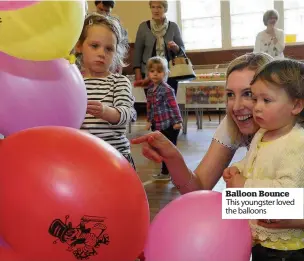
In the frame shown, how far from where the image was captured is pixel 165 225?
3.20 ft

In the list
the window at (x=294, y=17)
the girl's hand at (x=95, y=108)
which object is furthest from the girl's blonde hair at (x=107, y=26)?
the window at (x=294, y=17)

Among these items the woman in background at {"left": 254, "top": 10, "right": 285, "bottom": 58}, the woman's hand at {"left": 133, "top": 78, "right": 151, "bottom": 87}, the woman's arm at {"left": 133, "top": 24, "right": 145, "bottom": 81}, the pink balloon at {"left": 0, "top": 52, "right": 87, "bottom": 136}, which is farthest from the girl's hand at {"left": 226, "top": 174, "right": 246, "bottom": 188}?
the woman in background at {"left": 254, "top": 10, "right": 285, "bottom": 58}

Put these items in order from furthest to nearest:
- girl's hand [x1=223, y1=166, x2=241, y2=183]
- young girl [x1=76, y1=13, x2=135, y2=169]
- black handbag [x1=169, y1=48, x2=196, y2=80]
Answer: black handbag [x1=169, y1=48, x2=196, y2=80]
young girl [x1=76, y1=13, x2=135, y2=169]
girl's hand [x1=223, y1=166, x2=241, y2=183]

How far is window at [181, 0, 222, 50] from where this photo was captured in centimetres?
763

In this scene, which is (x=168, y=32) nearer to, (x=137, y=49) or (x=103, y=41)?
(x=137, y=49)

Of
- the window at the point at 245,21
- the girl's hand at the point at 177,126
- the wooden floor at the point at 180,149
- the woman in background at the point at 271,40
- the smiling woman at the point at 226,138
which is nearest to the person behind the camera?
the smiling woman at the point at 226,138

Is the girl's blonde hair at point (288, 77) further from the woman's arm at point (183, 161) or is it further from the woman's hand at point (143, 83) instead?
the woman's hand at point (143, 83)

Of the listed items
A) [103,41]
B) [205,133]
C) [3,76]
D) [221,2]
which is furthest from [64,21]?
[221,2]

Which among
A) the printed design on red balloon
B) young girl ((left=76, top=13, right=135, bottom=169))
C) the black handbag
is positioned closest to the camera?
the printed design on red balloon

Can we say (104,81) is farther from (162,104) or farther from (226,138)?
(162,104)

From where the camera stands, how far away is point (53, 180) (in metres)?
0.88

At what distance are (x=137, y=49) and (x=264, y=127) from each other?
2823mm

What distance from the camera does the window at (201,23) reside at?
301 inches

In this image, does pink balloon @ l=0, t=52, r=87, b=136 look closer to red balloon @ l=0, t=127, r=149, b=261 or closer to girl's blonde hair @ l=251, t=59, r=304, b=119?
red balloon @ l=0, t=127, r=149, b=261
